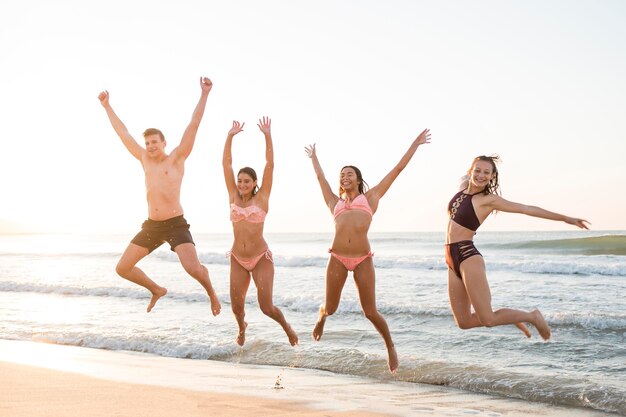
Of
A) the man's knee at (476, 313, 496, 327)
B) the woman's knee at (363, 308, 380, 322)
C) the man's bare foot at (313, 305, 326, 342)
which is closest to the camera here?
the man's knee at (476, 313, 496, 327)

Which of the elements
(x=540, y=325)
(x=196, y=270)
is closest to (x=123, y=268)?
(x=196, y=270)

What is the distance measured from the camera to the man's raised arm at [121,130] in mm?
9164

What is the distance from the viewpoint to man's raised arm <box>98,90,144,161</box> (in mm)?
9164

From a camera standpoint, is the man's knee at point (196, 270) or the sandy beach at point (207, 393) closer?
the sandy beach at point (207, 393)

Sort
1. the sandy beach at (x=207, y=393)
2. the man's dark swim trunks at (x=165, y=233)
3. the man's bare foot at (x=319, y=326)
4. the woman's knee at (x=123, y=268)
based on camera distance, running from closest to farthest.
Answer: the sandy beach at (x=207, y=393) < the man's dark swim trunks at (x=165, y=233) < the woman's knee at (x=123, y=268) < the man's bare foot at (x=319, y=326)

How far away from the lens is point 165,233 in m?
8.98

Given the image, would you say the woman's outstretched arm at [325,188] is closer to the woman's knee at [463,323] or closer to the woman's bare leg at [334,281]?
the woman's bare leg at [334,281]

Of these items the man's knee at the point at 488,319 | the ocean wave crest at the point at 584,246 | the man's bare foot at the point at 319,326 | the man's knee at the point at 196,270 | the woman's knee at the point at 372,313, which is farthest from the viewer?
the ocean wave crest at the point at 584,246

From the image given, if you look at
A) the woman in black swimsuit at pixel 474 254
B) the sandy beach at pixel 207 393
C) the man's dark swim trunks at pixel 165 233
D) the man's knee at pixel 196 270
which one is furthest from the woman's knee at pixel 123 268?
the woman in black swimsuit at pixel 474 254

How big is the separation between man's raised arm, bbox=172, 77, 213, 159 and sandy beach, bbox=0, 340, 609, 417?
9.86ft

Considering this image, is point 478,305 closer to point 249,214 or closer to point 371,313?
point 371,313

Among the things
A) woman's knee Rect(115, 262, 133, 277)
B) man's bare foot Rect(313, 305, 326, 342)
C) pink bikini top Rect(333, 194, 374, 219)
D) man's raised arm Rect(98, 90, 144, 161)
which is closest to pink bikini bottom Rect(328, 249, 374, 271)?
pink bikini top Rect(333, 194, 374, 219)

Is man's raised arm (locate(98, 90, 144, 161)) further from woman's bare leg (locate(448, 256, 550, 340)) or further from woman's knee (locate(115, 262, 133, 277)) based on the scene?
woman's bare leg (locate(448, 256, 550, 340))

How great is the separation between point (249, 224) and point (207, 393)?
2.29 meters
